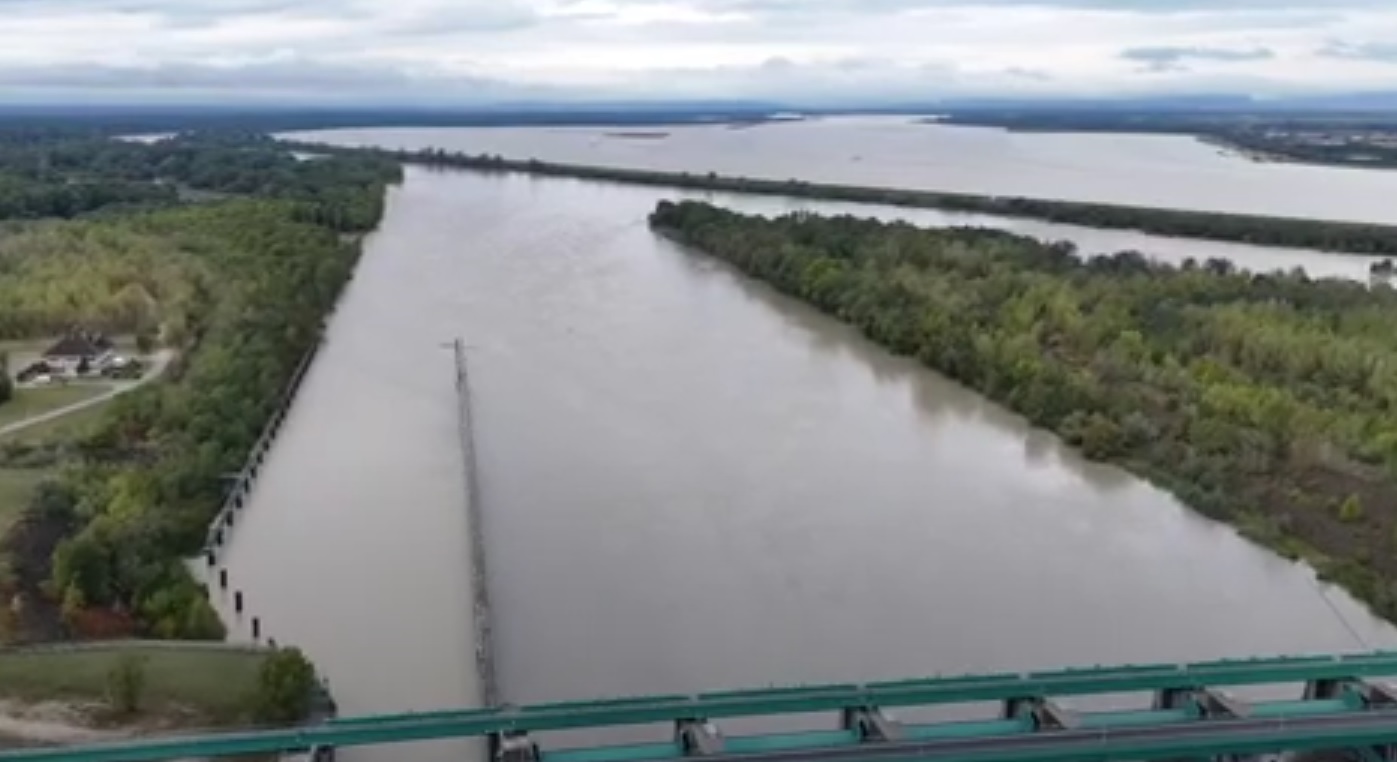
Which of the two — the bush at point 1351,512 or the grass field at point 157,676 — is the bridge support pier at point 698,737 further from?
the bush at point 1351,512

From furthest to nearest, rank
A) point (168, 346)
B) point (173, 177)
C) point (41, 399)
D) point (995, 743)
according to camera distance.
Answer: point (173, 177), point (168, 346), point (41, 399), point (995, 743)

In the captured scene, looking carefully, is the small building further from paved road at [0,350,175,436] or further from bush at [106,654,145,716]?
bush at [106,654,145,716]

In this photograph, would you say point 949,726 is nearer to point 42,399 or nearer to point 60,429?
point 60,429

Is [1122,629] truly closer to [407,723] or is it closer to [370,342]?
[407,723]

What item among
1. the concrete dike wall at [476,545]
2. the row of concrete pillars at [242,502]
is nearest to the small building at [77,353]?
the row of concrete pillars at [242,502]

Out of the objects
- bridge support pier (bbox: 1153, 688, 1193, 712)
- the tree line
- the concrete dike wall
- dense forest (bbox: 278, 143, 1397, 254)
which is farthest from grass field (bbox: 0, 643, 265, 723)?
dense forest (bbox: 278, 143, 1397, 254)

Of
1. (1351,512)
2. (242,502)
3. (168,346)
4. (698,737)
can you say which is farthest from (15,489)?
(1351,512)

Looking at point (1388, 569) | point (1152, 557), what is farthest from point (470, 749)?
point (1388, 569)
